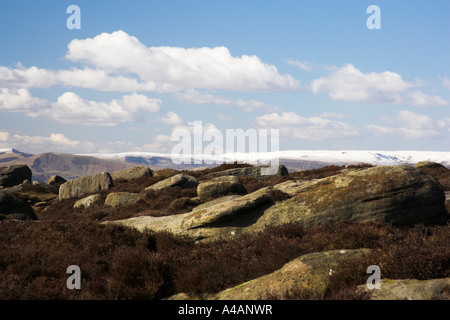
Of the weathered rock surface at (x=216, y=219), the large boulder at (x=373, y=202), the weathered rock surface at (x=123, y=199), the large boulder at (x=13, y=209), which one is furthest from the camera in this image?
the large boulder at (x=13, y=209)

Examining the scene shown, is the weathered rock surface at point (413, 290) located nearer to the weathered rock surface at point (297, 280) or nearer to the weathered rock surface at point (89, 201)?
the weathered rock surface at point (297, 280)

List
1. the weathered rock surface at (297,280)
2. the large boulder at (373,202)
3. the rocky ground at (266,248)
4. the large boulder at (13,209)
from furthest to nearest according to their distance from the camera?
the large boulder at (13,209), the large boulder at (373,202), the rocky ground at (266,248), the weathered rock surface at (297,280)

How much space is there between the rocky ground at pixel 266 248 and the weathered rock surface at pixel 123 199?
489cm

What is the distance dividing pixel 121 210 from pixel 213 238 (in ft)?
30.1

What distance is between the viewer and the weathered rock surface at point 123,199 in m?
20.5

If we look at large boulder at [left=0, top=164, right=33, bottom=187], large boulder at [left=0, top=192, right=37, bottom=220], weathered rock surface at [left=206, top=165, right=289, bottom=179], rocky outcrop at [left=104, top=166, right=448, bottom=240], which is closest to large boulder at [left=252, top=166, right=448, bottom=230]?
rocky outcrop at [left=104, top=166, right=448, bottom=240]

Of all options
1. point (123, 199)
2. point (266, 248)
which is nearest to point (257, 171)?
point (123, 199)

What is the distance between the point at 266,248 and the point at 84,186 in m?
26.3

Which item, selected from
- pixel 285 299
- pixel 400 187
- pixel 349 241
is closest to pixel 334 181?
pixel 400 187

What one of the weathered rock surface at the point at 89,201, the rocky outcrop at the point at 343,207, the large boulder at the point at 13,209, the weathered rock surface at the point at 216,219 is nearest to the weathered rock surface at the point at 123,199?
the weathered rock surface at the point at 89,201

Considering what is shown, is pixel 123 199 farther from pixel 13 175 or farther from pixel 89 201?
pixel 13 175

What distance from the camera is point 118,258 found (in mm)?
8555

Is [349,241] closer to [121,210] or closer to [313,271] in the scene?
[313,271]

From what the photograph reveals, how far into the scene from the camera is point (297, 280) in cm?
666
